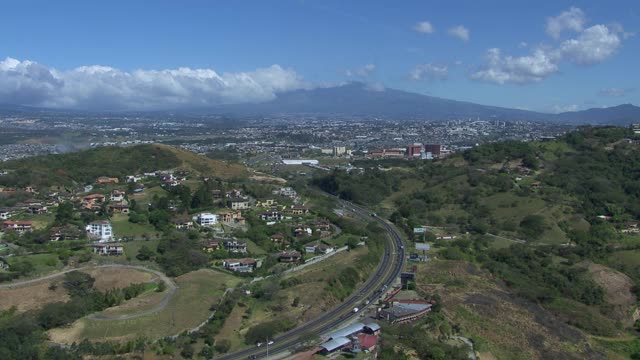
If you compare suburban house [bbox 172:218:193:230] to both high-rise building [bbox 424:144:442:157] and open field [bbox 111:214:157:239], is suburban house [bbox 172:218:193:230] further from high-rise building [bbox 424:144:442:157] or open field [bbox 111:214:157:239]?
high-rise building [bbox 424:144:442:157]

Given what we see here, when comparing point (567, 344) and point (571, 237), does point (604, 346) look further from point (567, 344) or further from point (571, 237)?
point (571, 237)

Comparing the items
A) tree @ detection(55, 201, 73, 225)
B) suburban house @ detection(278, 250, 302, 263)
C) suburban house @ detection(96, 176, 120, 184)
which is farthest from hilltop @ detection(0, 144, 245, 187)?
suburban house @ detection(278, 250, 302, 263)

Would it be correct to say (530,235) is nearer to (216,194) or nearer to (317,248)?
(317,248)

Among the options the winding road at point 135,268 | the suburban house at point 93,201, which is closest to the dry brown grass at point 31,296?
the winding road at point 135,268

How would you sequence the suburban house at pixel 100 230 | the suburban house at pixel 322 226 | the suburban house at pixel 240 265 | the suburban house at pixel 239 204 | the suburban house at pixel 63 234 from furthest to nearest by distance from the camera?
the suburban house at pixel 239 204 < the suburban house at pixel 322 226 < the suburban house at pixel 100 230 < the suburban house at pixel 63 234 < the suburban house at pixel 240 265

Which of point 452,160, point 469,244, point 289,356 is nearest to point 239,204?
point 469,244

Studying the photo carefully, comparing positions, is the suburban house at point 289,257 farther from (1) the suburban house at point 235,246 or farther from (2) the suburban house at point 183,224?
(2) the suburban house at point 183,224
